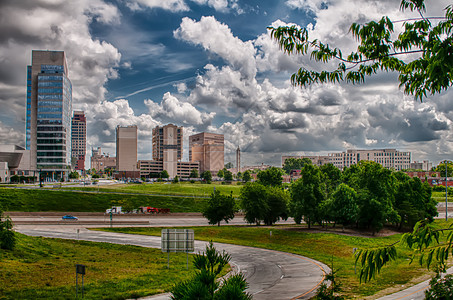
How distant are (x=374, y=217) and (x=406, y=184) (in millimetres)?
14422

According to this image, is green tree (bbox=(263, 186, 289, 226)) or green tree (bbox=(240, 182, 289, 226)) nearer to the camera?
green tree (bbox=(240, 182, 289, 226))

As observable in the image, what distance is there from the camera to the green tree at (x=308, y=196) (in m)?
58.2

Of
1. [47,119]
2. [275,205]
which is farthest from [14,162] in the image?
[275,205]

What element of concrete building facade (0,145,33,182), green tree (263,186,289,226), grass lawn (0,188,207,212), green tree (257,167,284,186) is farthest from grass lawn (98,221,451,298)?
concrete building facade (0,145,33,182)

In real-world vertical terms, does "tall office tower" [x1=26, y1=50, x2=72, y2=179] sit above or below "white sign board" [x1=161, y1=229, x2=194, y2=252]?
above

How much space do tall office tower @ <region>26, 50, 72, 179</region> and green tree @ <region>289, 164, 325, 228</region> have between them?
12822 centimetres

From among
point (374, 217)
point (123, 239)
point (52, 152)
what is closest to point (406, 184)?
point (374, 217)

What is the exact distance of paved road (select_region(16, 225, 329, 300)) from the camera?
24922 mm

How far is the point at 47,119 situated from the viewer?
6102 inches

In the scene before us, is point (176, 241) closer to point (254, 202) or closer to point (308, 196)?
point (308, 196)

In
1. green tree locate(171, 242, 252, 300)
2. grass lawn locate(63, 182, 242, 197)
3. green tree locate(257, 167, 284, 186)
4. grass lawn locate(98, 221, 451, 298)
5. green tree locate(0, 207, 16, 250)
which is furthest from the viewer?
green tree locate(257, 167, 284, 186)

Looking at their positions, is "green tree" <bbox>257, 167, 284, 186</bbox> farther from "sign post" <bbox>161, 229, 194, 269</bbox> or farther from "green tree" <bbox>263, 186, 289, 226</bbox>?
"sign post" <bbox>161, 229, 194, 269</bbox>

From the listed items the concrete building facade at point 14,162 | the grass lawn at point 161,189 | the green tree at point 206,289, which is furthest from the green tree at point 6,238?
the concrete building facade at point 14,162

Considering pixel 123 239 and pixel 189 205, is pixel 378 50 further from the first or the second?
pixel 189 205
